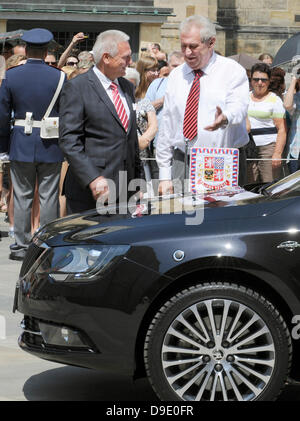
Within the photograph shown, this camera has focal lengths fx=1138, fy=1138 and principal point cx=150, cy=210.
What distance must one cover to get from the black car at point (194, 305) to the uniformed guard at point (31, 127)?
5149mm

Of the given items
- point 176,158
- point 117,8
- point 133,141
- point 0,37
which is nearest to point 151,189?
point 176,158

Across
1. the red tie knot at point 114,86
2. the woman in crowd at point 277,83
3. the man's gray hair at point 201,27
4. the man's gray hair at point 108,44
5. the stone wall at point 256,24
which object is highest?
the stone wall at point 256,24

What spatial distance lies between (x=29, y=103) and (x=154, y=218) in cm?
510

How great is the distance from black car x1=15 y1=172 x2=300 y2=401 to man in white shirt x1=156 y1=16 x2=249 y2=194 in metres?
2.65

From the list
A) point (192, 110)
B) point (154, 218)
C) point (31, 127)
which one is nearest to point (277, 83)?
point (31, 127)

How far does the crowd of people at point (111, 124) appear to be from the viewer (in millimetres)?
7727

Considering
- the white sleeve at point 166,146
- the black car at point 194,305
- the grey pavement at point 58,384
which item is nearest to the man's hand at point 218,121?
the white sleeve at point 166,146

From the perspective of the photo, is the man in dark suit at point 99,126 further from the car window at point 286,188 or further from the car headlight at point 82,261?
the car headlight at point 82,261

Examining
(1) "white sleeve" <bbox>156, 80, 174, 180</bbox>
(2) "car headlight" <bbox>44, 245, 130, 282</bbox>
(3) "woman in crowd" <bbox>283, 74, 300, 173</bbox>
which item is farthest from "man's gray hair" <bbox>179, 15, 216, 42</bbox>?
(3) "woman in crowd" <bbox>283, 74, 300, 173</bbox>

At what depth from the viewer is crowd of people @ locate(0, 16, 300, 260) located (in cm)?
773

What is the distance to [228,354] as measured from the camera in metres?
5.77

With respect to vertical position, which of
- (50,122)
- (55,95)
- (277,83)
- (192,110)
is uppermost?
(277,83)

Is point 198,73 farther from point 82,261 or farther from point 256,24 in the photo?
point 256,24

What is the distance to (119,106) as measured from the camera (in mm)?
7863
